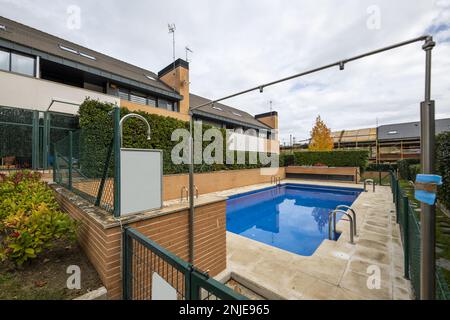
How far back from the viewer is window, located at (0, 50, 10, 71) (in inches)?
318

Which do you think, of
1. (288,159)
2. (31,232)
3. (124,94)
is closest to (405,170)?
(288,159)

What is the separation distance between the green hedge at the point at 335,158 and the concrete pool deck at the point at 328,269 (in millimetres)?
14191

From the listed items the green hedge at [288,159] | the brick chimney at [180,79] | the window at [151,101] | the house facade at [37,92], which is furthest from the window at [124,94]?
the green hedge at [288,159]

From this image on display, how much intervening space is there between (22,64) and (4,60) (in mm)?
539

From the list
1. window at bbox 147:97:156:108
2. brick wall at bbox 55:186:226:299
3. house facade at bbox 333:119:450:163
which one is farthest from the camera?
house facade at bbox 333:119:450:163

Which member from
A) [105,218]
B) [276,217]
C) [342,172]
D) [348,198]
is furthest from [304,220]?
[342,172]

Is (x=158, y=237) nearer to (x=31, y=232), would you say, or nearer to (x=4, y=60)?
(x=31, y=232)

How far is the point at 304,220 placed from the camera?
29.2ft

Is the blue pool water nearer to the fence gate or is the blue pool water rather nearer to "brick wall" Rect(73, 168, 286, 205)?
"brick wall" Rect(73, 168, 286, 205)

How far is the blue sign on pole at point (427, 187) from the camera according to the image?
151 cm

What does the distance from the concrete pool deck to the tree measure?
1850 centimetres

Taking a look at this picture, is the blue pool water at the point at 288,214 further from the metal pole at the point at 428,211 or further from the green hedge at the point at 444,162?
the metal pole at the point at 428,211

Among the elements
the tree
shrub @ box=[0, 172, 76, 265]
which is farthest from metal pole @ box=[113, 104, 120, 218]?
the tree
